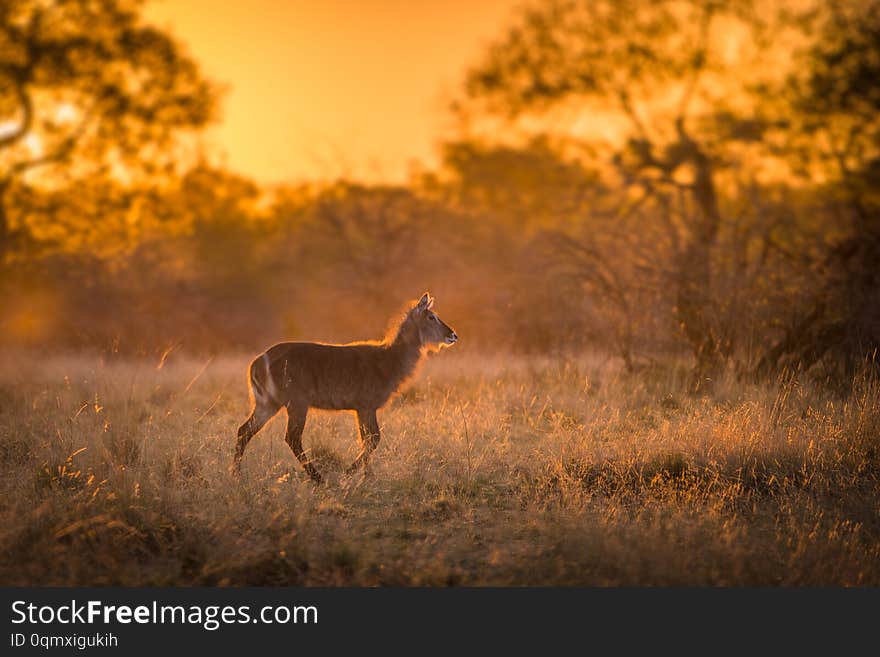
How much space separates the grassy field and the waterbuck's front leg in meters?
0.21

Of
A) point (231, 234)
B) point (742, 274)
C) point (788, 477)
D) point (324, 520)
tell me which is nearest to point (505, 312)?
point (742, 274)

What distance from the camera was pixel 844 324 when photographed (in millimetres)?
11812

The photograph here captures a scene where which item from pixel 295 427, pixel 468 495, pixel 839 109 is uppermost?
pixel 839 109

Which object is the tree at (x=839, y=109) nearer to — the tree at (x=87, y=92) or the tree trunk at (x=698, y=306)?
the tree trunk at (x=698, y=306)

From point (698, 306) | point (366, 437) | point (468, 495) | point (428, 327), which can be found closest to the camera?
point (468, 495)

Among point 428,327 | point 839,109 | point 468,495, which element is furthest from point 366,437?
point 839,109

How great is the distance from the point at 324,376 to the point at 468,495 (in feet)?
6.68

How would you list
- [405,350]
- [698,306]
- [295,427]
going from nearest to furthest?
[295,427] < [405,350] < [698,306]

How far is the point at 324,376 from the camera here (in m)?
8.19

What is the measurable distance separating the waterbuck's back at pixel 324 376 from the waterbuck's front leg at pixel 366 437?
107 millimetres

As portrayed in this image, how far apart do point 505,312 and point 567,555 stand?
13.1 m

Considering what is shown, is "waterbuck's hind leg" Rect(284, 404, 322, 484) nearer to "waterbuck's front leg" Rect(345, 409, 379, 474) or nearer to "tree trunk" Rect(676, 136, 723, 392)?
"waterbuck's front leg" Rect(345, 409, 379, 474)

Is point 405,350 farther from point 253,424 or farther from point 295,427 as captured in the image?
point 253,424

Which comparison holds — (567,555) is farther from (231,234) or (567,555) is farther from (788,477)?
(231,234)
